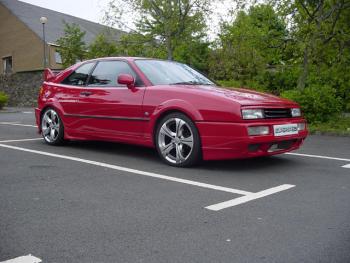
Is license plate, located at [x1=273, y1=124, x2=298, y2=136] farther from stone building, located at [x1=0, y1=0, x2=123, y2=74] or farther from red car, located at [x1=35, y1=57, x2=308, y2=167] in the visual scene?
stone building, located at [x1=0, y1=0, x2=123, y2=74]

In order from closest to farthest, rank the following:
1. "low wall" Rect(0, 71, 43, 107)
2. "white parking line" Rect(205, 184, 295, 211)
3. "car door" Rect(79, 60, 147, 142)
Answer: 1. "white parking line" Rect(205, 184, 295, 211)
2. "car door" Rect(79, 60, 147, 142)
3. "low wall" Rect(0, 71, 43, 107)

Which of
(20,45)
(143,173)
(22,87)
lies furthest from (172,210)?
(20,45)

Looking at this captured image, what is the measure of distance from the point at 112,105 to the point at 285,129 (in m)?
2.39

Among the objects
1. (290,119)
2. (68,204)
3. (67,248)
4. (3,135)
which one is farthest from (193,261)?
(3,135)

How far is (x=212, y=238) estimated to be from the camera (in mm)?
3184

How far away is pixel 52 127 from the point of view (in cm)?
774

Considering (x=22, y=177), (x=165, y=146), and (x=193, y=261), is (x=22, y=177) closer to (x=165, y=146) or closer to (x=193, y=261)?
(x=165, y=146)

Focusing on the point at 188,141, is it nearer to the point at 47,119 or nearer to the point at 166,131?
the point at 166,131

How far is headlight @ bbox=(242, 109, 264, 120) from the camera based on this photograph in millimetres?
5445

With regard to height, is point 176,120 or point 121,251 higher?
point 176,120

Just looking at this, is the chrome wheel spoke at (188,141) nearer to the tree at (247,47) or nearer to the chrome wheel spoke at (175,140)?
the chrome wheel spoke at (175,140)

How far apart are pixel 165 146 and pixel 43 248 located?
3190 millimetres

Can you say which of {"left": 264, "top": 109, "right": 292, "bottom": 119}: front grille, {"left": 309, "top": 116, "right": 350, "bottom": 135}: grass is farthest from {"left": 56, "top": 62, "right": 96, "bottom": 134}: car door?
{"left": 309, "top": 116, "right": 350, "bottom": 135}: grass

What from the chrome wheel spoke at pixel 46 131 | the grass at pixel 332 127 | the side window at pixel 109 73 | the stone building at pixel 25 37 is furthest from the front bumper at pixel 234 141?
the stone building at pixel 25 37
